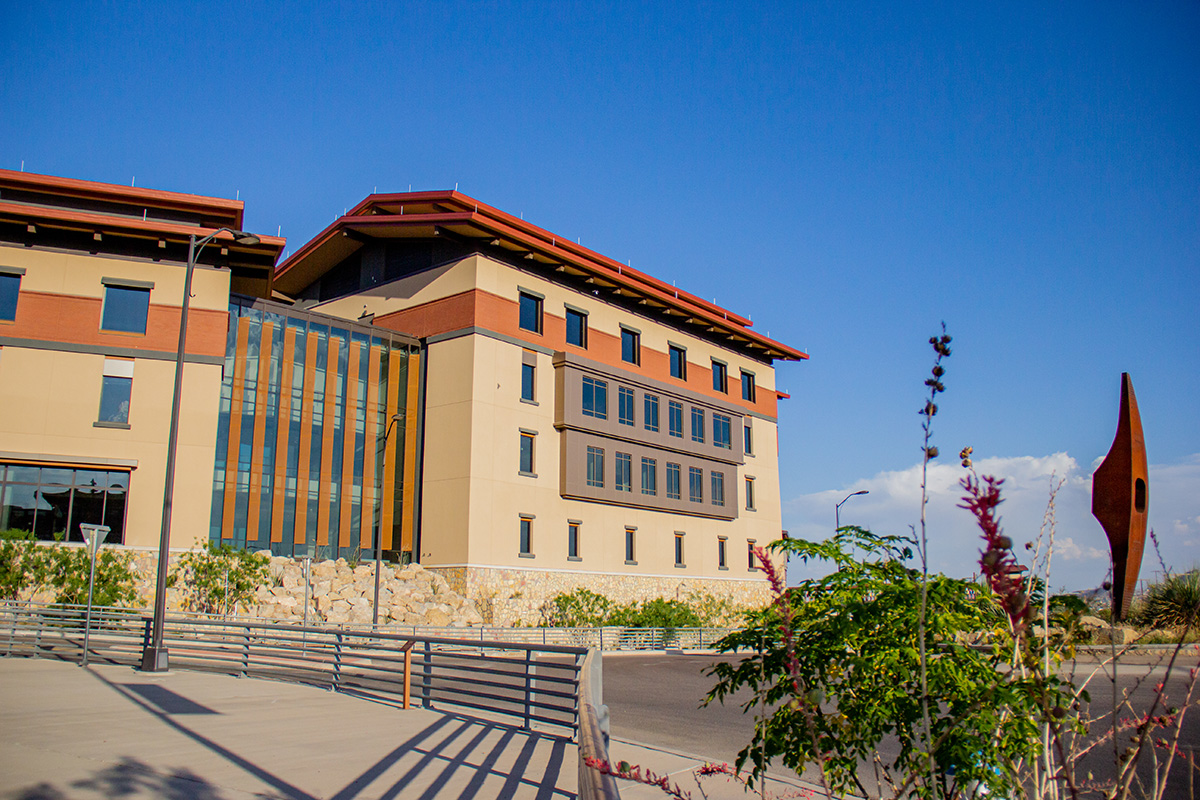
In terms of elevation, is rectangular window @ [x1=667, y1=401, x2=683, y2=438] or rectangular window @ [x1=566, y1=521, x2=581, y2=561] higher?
rectangular window @ [x1=667, y1=401, x2=683, y2=438]

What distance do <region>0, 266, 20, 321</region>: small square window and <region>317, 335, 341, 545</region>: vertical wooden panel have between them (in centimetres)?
1209

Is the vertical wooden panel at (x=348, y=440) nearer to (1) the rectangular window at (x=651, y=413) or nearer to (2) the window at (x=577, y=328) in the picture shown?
(2) the window at (x=577, y=328)

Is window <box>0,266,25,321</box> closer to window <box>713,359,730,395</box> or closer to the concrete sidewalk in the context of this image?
the concrete sidewalk

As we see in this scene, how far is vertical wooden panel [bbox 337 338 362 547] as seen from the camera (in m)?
40.0

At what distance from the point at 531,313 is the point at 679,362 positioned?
37.8 ft

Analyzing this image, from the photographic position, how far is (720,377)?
5441cm

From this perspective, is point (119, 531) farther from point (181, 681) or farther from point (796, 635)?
point (796, 635)

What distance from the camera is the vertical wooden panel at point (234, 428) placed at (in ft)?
119

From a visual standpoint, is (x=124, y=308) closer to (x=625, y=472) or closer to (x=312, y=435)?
(x=312, y=435)

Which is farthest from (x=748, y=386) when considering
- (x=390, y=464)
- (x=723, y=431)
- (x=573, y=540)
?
(x=390, y=464)

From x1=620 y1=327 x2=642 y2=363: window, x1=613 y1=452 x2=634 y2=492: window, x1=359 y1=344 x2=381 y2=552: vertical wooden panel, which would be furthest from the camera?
x1=620 y1=327 x2=642 y2=363: window

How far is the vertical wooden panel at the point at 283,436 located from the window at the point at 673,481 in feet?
64.9

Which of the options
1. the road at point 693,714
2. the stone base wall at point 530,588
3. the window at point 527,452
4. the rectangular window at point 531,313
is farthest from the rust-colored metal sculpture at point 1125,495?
the rectangular window at point 531,313

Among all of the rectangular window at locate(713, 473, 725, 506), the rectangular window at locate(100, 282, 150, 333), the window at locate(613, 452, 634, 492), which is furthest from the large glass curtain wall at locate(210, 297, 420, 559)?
the rectangular window at locate(713, 473, 725, 506)
